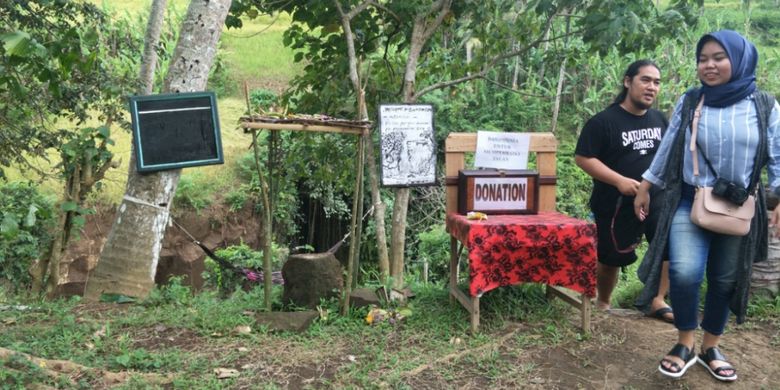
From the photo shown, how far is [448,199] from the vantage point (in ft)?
14.7

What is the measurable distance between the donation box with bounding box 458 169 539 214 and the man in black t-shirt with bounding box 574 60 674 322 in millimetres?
369

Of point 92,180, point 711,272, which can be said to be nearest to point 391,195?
point 92,180

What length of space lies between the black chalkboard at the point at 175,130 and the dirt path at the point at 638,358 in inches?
104

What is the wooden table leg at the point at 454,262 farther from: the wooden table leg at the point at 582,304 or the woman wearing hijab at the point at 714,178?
the woman wearing hijab at the point at 714,178

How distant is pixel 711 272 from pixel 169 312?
322cm

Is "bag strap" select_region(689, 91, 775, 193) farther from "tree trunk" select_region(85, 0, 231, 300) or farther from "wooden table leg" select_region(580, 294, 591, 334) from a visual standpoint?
"tree trunk" select_region(85, 0, 231, 300)

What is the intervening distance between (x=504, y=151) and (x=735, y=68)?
5.10 feet

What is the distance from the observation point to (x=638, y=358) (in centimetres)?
387

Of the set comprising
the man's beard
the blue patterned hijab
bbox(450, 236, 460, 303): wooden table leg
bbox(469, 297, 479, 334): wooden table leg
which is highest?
the blue patterned hijab

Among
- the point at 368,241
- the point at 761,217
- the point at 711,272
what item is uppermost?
the point at 761,217

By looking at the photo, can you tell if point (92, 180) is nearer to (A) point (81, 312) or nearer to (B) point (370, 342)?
(A) point (81, 312)

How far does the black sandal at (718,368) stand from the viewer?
11.5 ft

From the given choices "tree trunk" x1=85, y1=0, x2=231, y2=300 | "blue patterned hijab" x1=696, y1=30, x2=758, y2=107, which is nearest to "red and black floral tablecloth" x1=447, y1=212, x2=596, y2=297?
"blue patterned hijab" x1=696, y1=30, x2=758, y2=107

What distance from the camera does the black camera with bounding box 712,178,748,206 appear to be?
320 centimetres
